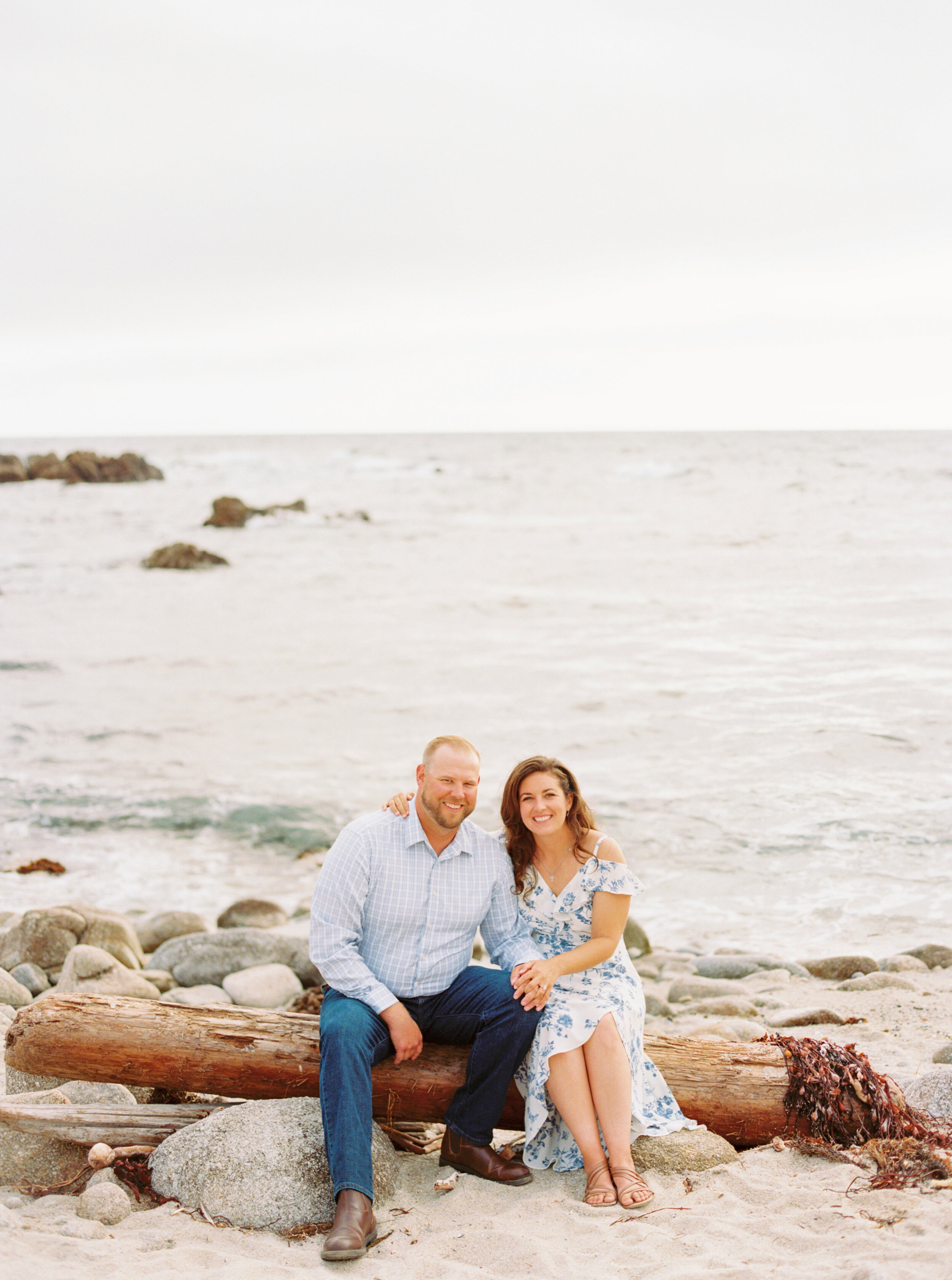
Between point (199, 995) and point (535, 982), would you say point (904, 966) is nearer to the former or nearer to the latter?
point (535, 982)

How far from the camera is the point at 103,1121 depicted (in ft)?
14.1

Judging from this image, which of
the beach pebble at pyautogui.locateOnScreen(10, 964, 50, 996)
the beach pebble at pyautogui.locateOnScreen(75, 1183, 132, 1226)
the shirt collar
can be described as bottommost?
the beach pebble at pyautogui.locateOnScreen(10, 964, 50, 996)

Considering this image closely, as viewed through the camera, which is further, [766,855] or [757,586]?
[757,586]

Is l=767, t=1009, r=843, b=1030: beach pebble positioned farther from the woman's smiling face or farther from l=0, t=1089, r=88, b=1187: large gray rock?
l=0, t=1089, r=88, b=1187: large gray rock

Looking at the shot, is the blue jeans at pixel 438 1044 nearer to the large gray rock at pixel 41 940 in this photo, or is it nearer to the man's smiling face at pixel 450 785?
the man's smiling face at pixel 450 785

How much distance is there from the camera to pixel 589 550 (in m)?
34.9

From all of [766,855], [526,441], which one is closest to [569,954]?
[766,855]

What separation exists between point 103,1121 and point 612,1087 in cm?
204

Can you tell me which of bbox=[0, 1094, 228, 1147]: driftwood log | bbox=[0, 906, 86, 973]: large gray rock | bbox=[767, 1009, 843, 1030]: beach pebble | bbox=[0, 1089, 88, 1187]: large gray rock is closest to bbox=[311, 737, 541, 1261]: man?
bbox=[0, 1094, 228, 1147]: driftwood log

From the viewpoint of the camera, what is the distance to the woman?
13.5 ft

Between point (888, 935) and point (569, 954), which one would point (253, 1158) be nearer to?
point (569, 954)

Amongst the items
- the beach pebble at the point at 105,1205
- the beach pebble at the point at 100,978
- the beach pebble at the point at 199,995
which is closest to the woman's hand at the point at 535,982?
the beach pebble at the point at 105,1205

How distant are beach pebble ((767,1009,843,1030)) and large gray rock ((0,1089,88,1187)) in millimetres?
3758

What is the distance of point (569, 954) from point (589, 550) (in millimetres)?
31021
